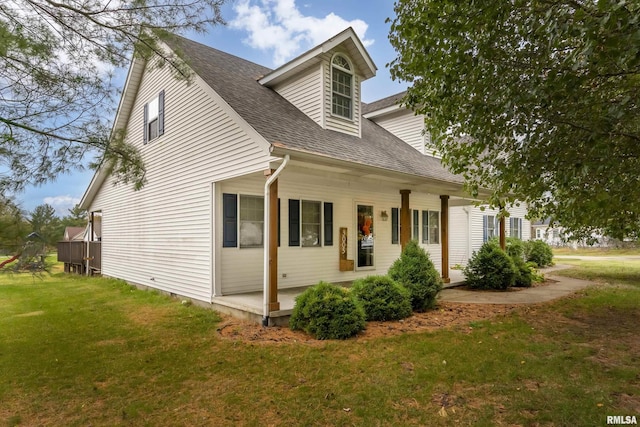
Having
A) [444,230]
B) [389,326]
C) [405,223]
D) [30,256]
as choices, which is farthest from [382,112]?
[30,256]

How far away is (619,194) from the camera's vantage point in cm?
370

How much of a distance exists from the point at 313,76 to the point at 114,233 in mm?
8508

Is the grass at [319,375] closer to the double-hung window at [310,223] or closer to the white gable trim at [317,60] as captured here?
the double-hung window at [310,223]

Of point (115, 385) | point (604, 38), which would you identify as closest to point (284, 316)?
point (115, 385)

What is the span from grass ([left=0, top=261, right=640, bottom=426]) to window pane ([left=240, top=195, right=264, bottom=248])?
6.70 feet

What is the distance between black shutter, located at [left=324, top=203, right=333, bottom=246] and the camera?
969 centimetres

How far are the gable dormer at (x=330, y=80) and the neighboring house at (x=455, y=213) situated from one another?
2.79 m

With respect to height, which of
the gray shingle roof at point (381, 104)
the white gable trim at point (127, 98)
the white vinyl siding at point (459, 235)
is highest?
the gray shingle roof at point (381, 104)

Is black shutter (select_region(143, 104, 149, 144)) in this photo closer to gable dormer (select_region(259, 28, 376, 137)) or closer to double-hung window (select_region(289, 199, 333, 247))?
gable dormer (select_region(259, 28, 376, 137))

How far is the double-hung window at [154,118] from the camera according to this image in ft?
32.7

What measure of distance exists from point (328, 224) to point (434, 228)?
17.5ft

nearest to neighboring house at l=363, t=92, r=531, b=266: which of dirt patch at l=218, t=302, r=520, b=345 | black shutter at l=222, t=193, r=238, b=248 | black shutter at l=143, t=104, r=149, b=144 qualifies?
dirt patch at l=218, t=302, r=520, b=345

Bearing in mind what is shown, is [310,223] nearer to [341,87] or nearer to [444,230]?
[341,87]

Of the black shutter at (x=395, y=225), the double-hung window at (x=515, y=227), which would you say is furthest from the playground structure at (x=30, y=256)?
the double-hung window at (x=515, y=227)
